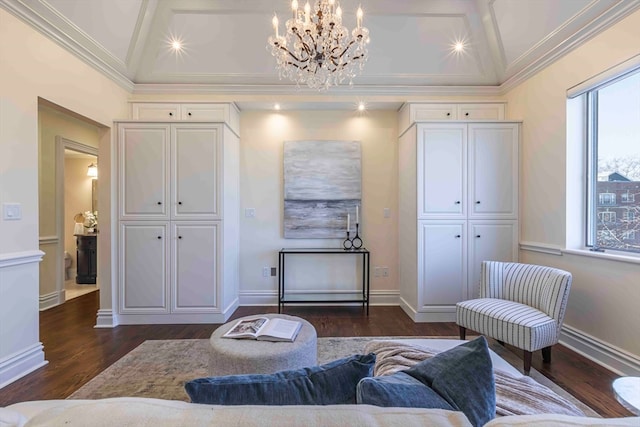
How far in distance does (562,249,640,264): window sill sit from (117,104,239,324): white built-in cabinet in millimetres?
3410

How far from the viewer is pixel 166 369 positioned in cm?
234

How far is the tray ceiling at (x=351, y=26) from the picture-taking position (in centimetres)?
272

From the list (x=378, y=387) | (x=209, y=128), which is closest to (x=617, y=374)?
(x=378, y=387)

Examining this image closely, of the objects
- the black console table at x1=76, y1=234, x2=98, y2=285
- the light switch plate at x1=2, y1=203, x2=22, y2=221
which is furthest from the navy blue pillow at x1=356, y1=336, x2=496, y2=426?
the black console table at x1=76, y1=234, x2=98, y2=285

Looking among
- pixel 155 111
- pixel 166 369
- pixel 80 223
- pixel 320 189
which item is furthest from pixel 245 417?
pixel 80 223

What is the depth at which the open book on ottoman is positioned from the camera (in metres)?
1.79

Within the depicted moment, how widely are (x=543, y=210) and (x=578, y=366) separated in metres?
1.43

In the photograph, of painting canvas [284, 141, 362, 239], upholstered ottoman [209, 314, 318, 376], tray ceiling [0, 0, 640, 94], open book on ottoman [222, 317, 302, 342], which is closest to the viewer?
upholstered ottoman [209, 314, 318, 376]

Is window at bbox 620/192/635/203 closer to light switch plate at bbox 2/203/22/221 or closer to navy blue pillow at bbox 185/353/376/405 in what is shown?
navy blue pillow at bbox 185/353/376/405

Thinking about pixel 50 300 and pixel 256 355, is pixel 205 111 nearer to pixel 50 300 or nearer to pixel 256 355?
pixel 256 355

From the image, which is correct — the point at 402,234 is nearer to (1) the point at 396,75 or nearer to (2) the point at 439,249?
(2) the point at 439,249

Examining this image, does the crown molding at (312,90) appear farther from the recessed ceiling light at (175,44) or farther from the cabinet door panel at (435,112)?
the recessed ceiling light at (175,44)

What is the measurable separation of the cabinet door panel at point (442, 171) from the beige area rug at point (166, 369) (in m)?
1.40

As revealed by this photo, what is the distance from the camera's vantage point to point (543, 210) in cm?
307
